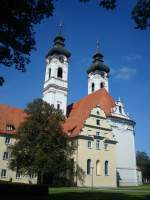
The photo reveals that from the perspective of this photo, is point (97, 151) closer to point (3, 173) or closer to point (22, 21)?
point (3, 173)

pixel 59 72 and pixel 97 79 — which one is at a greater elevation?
pixel 97 79

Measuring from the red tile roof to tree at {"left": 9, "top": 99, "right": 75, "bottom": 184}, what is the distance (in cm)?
927

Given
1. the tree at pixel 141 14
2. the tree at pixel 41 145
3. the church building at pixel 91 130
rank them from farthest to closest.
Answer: the church building at pixel 91 130, the tree at pixel 41 145, the tree at pixel 141 14

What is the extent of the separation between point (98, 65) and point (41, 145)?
128 ft

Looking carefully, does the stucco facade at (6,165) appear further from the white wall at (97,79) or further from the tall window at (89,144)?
the white wall at (97,79)

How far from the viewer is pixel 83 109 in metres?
58.8

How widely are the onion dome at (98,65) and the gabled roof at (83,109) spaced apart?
13143 millimetres

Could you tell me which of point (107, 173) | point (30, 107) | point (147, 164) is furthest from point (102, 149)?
point (147, 164)

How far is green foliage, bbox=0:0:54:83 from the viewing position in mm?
17827

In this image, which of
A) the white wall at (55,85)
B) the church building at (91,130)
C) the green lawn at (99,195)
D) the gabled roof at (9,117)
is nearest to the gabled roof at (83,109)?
the church building at (91,130)

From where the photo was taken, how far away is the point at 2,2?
16.9 metres

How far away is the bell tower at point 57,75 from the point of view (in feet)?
207

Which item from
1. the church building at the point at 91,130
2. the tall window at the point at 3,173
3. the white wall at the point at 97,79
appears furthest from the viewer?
the white wall at the point at 97,79

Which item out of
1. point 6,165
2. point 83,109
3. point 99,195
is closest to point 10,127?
point 6,165
